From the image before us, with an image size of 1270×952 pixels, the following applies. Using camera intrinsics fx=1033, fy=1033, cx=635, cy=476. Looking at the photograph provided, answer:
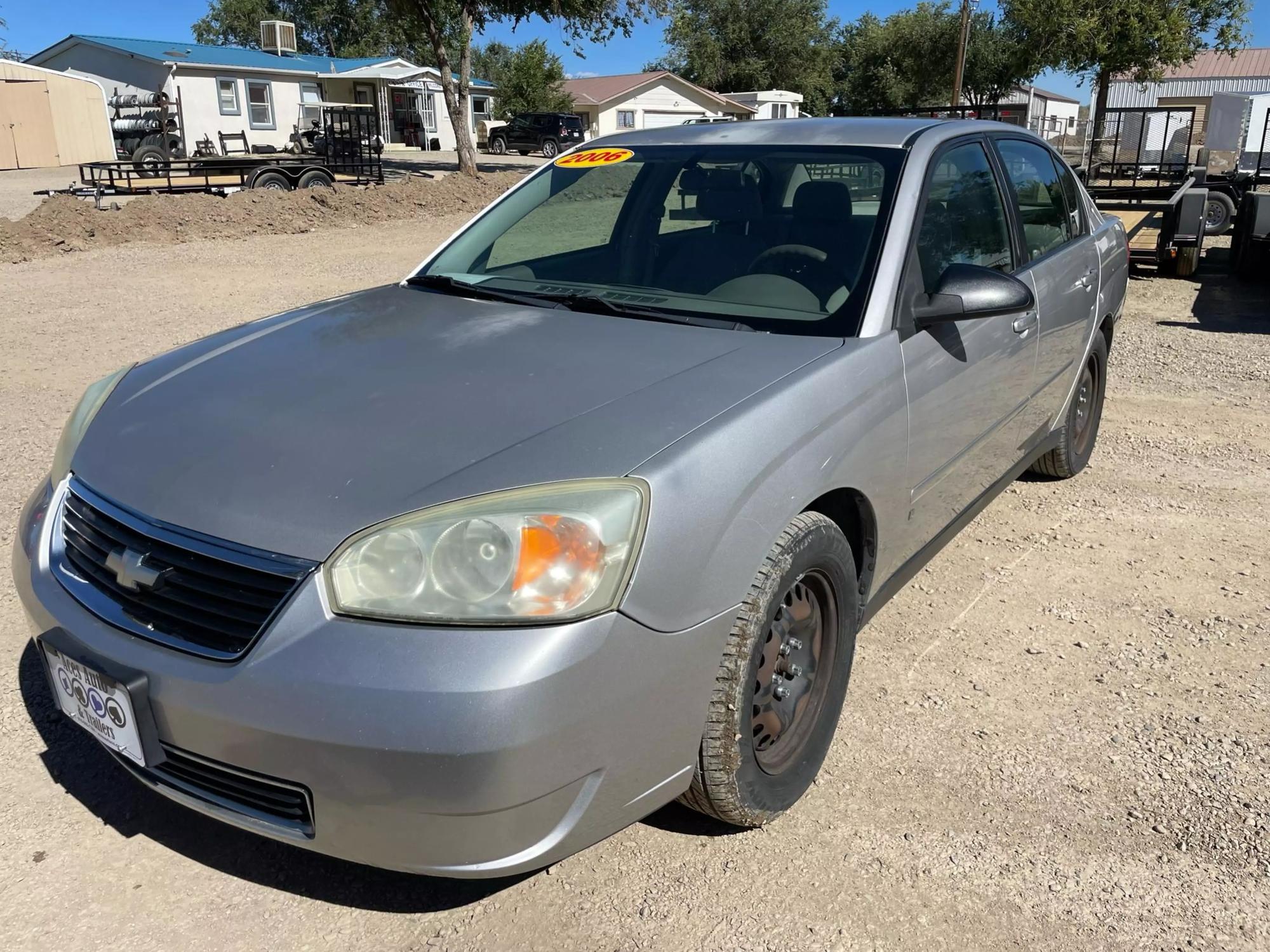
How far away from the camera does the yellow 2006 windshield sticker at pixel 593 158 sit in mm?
3900

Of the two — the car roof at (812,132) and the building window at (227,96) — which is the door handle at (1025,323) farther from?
the building window at (227,96)

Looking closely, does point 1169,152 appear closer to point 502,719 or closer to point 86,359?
point 86,359

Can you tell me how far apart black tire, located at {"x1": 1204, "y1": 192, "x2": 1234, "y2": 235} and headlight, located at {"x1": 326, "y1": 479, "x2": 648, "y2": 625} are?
1458 centimetres

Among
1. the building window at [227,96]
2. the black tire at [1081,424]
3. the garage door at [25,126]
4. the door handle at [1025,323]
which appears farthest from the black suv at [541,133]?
the door handle at [1025,323]

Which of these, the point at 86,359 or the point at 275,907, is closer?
the point at 275,907

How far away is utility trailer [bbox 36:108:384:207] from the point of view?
2009 cm

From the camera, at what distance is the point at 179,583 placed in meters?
2.11

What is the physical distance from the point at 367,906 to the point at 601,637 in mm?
1021

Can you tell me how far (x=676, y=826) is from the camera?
270cm

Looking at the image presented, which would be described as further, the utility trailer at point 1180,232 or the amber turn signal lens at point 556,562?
the utility trailer at point 1180,232

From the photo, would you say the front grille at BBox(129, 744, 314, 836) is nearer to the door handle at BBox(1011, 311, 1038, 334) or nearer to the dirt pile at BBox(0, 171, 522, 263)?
the door handle at BBox(1011, 311, 1038, 334)

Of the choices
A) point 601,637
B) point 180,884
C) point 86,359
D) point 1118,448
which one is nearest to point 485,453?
point 601,637

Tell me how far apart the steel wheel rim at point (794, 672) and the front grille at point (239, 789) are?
1.04 m

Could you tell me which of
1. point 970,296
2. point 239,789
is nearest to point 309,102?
point 970,296
